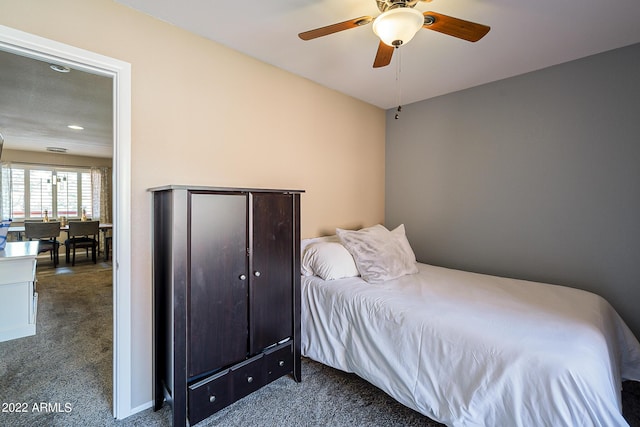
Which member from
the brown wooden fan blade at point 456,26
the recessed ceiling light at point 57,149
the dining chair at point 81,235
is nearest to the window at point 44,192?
the recessed ceiling light at point 57,149

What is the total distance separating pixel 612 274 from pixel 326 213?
2.33 m

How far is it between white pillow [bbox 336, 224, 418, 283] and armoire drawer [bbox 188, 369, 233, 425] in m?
1.16

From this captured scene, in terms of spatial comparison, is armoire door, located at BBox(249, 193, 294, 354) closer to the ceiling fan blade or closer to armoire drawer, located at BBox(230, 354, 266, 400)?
armoire drawer, located at BBox(230, 354, 266, 400)

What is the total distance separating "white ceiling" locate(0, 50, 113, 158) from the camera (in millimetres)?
2422

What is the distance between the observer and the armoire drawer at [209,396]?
1.47m

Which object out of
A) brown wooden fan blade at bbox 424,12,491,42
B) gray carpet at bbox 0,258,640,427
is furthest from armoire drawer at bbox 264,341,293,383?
brown wooden fan blade at bbox 424,12,491,42

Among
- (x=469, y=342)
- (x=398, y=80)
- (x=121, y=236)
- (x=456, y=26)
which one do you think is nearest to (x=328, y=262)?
(x=469, y=342)

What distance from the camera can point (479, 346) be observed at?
4.33 ft

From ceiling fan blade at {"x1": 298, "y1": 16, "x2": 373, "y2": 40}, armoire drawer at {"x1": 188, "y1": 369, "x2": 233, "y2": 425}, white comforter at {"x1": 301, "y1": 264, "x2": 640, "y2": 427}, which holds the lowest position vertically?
armoire drawer at {"x1": 188, "y1": 369, "x2": 233, "y2": 425}

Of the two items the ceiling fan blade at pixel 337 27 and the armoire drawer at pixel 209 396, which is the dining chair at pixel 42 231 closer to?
the armoire drawer at pixel 209 396

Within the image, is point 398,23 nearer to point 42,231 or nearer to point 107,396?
point 107,396

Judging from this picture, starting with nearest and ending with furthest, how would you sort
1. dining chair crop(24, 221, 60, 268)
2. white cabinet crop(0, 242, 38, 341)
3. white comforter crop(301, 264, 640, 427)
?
1. white comforter crop(301, 264, 640, 427)
2. white cabinet crop(0, 242, 38, 341)
3. dining chair crop(24, 221, 60, 268)

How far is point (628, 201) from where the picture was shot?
203cm

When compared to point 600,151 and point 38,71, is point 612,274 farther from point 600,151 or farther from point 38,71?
point 38,71
